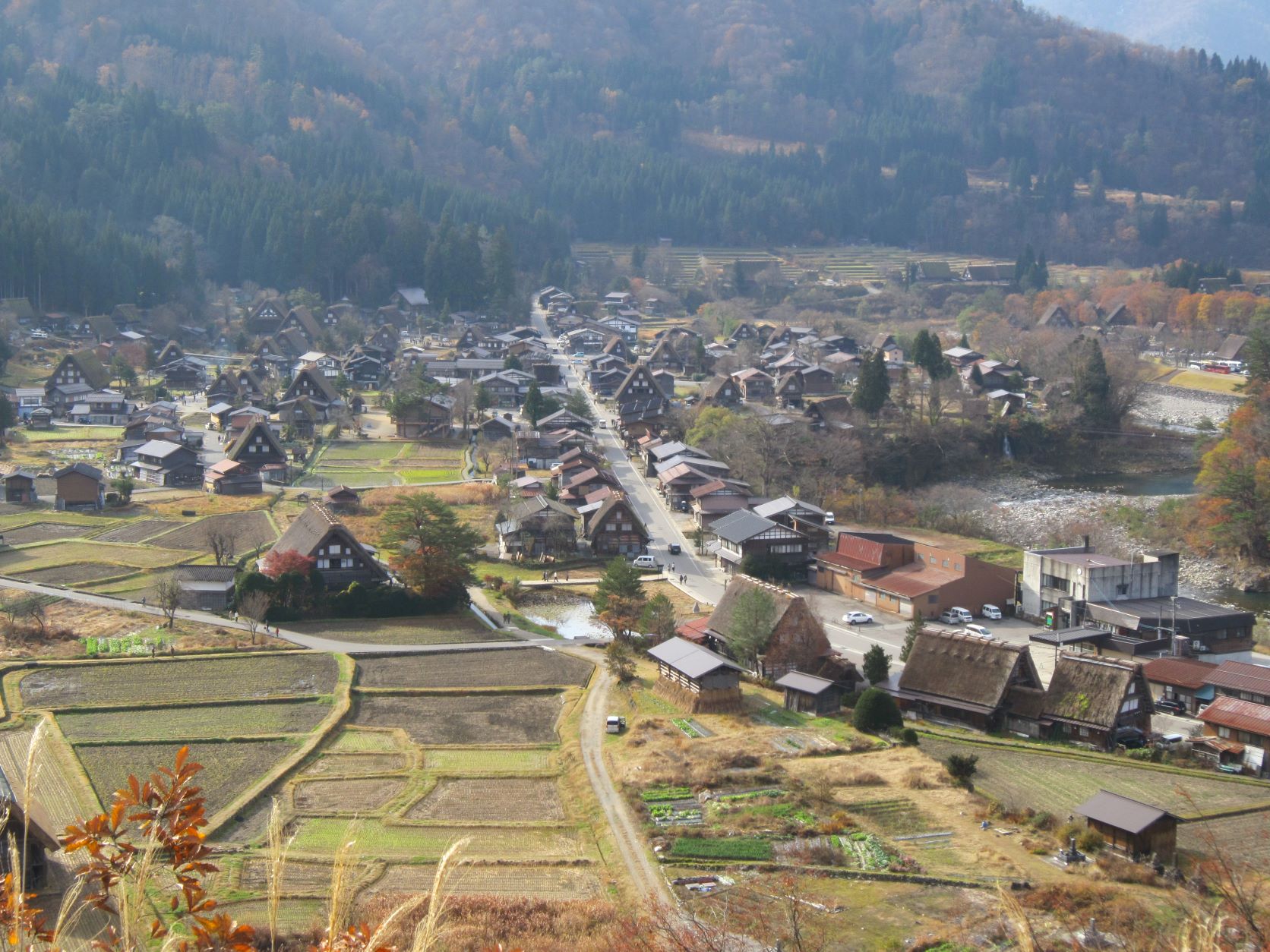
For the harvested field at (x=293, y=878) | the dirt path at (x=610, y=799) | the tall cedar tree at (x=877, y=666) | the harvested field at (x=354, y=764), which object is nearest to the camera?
the harvested field at (x=293, y=878)

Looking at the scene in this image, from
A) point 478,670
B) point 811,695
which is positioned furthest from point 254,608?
point 811,695

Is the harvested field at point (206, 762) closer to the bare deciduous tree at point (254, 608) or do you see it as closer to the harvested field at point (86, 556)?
the bare deciduous tree at point (254, 608)

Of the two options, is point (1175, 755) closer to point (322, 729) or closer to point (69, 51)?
point (322, 729)

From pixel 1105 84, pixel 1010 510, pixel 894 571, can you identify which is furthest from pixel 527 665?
pixel 1105 84

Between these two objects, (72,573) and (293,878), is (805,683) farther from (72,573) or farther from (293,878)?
(72,573)

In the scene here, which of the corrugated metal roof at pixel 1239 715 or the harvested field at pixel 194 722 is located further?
the corrugated metal roof at pixel 1239 715

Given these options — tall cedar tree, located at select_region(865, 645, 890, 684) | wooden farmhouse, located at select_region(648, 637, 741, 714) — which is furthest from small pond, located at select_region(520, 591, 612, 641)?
tall cedar tree, located at select_region(865, 645, 890, 684)

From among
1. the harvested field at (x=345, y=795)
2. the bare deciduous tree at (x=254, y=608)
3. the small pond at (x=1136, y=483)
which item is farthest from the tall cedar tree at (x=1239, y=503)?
the harvested field at (x=345, y=795)

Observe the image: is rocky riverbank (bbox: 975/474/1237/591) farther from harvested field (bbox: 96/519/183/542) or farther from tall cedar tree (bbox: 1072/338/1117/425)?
harvested field (bbox: 96/519/183/542)
